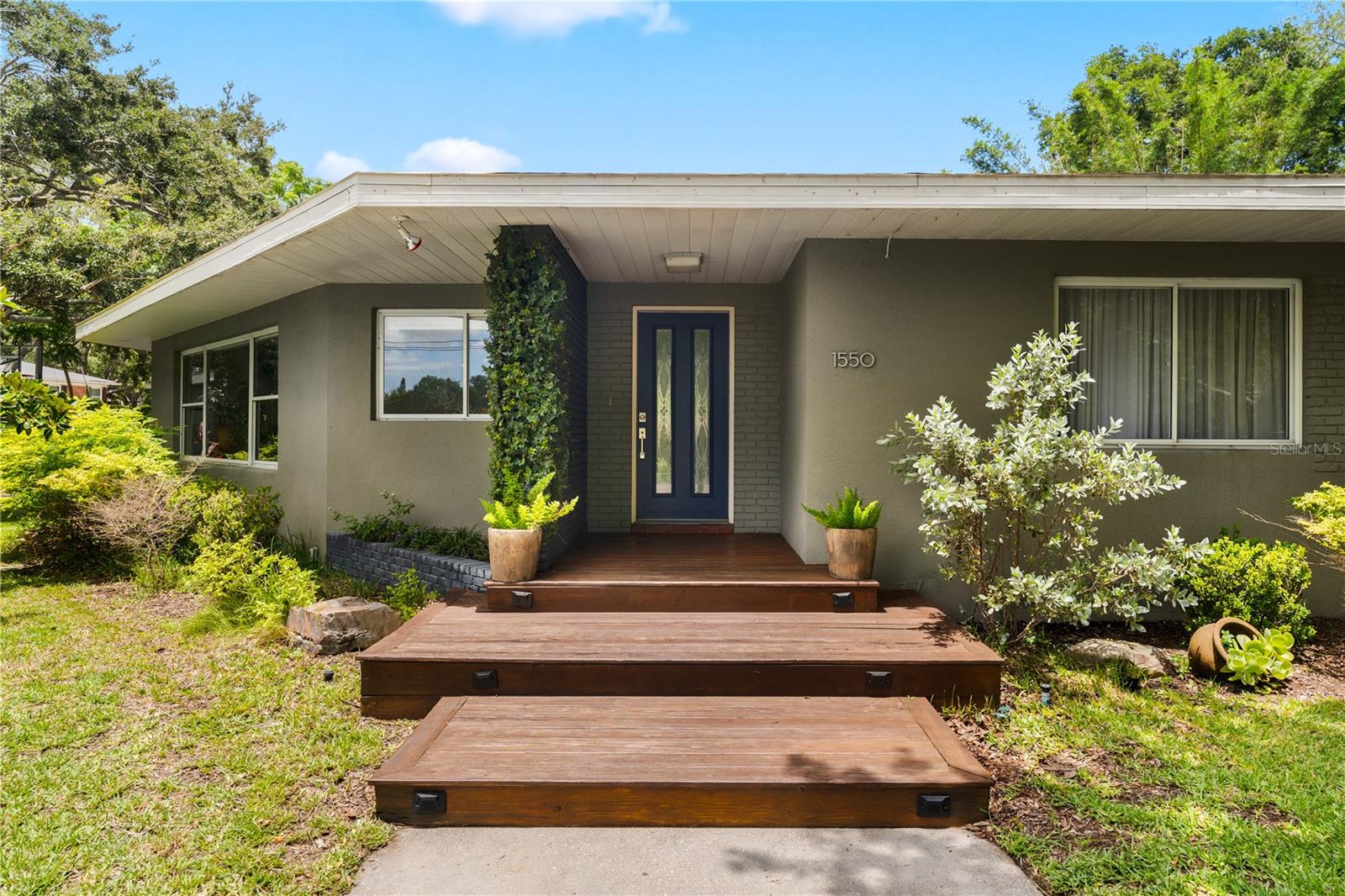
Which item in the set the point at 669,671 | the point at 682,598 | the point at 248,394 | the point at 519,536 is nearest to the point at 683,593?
the point at 682,598

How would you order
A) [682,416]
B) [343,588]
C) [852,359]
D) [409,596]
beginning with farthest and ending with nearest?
[682,416], [343,588], [409,596], [852,359]

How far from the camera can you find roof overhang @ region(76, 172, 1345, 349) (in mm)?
4035

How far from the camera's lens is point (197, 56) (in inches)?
555

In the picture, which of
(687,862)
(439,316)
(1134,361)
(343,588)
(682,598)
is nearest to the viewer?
(687,862)

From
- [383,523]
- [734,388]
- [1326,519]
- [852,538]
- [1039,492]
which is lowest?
[383,523]

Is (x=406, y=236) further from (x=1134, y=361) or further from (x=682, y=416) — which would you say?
(x=1134, y=361)

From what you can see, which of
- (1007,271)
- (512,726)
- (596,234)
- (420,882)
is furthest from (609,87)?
(420,882)

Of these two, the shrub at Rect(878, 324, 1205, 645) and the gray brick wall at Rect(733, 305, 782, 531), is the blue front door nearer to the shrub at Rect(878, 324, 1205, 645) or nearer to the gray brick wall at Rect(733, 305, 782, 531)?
the gray brick wall at Rect(733, 305, 782, 531)

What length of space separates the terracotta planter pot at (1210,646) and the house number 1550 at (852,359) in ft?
8.62

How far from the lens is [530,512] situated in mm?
4340

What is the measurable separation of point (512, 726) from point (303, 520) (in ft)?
15.6

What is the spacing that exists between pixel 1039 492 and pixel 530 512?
315 centimetres

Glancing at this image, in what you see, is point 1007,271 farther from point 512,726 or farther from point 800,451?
point 512,726

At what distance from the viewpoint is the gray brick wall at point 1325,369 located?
15.8ft
